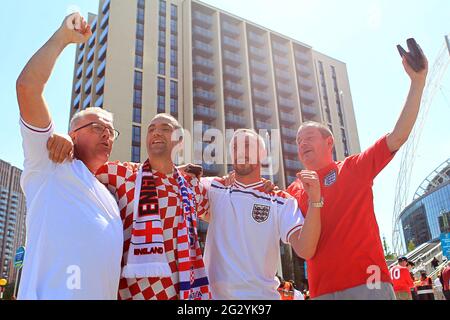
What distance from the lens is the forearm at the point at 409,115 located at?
2826 mm

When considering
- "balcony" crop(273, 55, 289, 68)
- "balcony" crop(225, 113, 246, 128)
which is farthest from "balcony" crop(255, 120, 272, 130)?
"balcony" crop(273, 55, 289, 68)

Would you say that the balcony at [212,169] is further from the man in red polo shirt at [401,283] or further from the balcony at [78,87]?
the man in red polo shirt at [401,283]

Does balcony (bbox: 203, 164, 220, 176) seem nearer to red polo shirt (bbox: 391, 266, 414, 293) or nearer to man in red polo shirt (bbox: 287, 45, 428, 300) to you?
red polo shirt (bbox: 391, 266, 414, 293)

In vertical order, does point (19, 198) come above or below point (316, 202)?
above

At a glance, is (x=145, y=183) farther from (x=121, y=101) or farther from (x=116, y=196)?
(x=121, y=101)

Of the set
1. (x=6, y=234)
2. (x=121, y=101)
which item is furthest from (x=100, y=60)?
(x=6, y=234)

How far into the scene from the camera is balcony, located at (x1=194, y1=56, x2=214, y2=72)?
161 ft

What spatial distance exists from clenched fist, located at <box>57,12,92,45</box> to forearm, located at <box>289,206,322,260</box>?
1.98 metres

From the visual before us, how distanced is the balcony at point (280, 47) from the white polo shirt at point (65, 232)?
5802 cm

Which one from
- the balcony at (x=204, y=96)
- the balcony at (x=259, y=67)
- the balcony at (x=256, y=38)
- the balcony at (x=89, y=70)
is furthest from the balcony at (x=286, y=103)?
the balcony at (x=89, y=70)

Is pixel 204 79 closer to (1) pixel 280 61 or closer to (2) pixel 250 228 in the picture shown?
(1) pixel 280 61

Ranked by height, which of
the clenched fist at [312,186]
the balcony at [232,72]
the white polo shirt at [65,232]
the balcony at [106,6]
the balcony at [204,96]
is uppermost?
the balcony at [106,6]
